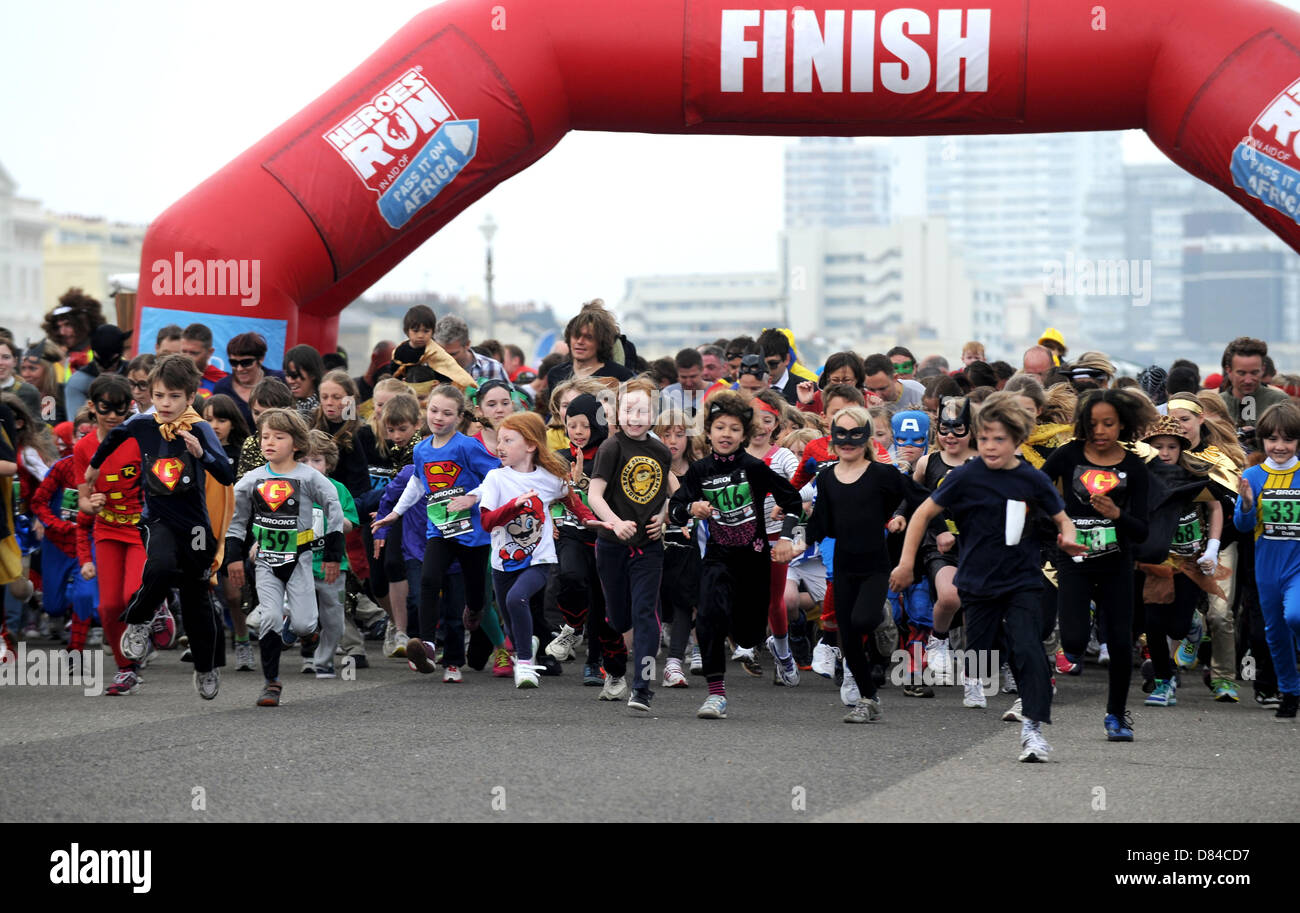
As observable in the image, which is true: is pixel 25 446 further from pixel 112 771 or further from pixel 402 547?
pixel 112 771

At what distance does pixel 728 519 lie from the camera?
888 centimetres

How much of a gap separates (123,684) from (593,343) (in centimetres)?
363

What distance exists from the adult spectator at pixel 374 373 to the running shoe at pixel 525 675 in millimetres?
3819

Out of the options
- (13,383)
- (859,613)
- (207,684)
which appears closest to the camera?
(859,613)

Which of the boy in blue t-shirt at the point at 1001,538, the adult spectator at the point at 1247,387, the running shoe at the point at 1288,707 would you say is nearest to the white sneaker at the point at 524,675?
the boy in blue t-shirt at the point at 1001,538

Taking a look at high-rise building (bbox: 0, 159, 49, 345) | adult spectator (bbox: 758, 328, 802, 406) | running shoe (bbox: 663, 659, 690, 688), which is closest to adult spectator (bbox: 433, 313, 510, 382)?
adult spectator (bbox: 758, 328, 802, 406)

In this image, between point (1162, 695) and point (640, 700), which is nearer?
point (640, 700)

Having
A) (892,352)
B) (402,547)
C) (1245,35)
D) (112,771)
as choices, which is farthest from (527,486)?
(892,352)

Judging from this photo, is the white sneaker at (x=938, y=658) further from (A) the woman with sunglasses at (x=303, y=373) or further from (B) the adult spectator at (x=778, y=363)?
(A) the woman with sunglasses at (x=303, y=373)

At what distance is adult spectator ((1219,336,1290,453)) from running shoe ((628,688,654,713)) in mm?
5094

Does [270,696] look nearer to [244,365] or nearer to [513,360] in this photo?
[244,365]

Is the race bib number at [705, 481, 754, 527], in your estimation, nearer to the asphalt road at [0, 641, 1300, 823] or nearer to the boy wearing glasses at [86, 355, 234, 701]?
the asphalt road at [0, 641, 1300, 823]

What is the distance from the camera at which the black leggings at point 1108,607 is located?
26.5 feet

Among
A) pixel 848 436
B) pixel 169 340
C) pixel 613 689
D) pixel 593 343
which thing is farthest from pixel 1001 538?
pixel 169 340
